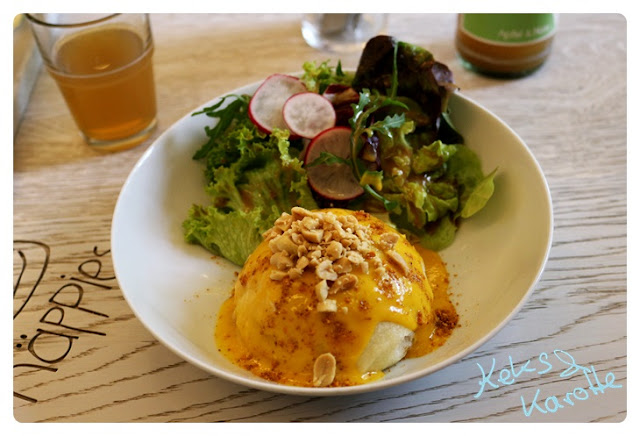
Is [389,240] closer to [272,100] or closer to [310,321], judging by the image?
[310,321]

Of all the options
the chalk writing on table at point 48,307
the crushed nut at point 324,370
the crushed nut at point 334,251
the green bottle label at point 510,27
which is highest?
the green bottle label at point 510,27

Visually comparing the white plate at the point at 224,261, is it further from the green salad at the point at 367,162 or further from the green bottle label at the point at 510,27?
the green bottle label at the point at 510,27

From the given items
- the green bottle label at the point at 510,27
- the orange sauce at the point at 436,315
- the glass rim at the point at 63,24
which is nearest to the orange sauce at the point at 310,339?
the orange sauce at the point at 436,315

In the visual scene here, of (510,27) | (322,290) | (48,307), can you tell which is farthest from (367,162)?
(48,307)

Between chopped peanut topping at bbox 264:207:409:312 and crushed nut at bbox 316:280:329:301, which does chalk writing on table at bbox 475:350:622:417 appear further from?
crushed nut at bbox 316:280:329:301

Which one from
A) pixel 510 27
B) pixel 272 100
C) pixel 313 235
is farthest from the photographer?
pixel 510 27
